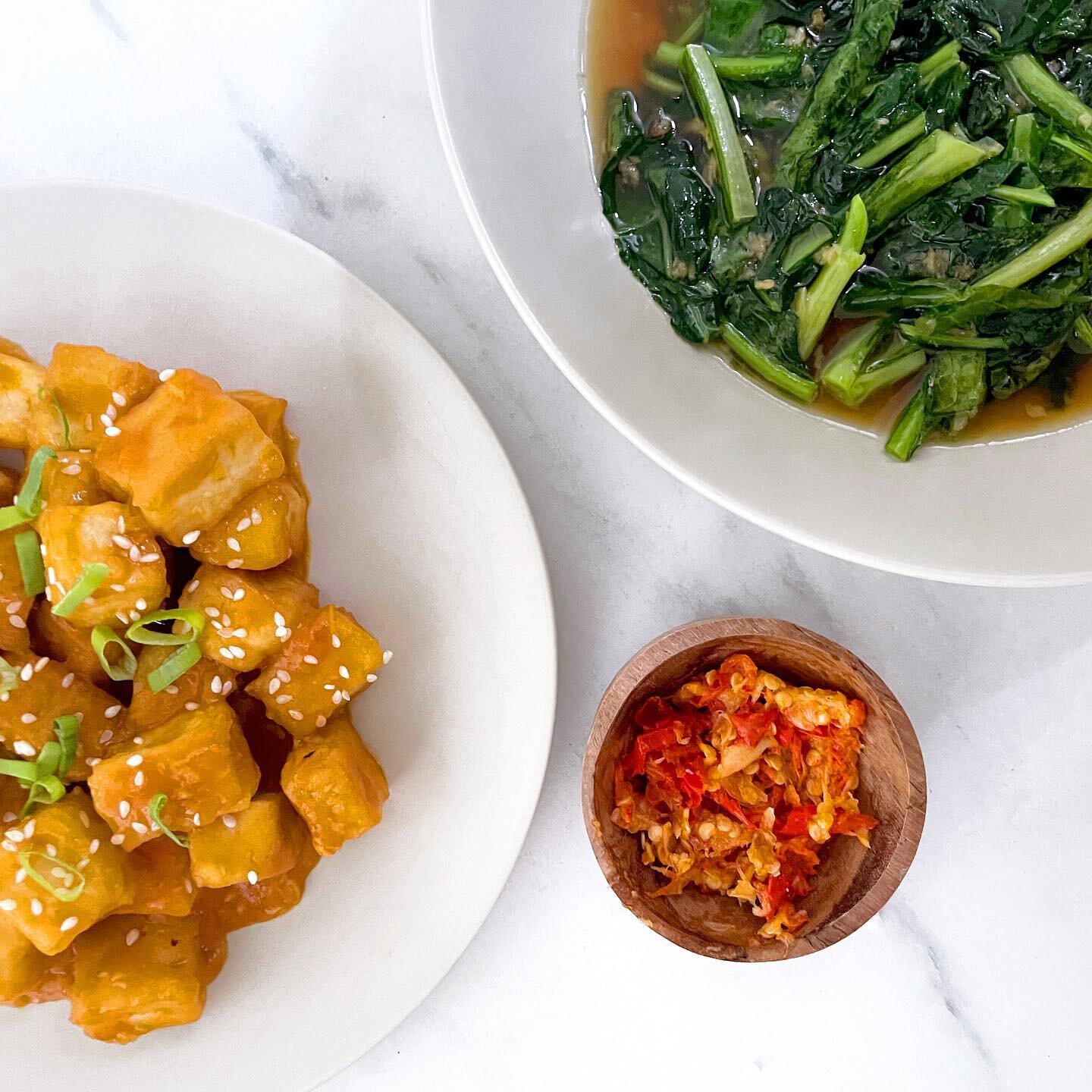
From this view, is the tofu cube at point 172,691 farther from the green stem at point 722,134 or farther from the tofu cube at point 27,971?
the green stem at point 722,134

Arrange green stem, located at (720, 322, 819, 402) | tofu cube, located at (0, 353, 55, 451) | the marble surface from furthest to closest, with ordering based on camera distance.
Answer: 1. the marble surface
2. green stem, located at (720, 322, 819, 402)
3. tofu cube, located at (0, 353, 55, 451)

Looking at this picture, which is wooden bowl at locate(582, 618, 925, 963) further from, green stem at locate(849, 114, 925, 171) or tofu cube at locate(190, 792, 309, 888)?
green stem at locate(849, 114, 925, 171)

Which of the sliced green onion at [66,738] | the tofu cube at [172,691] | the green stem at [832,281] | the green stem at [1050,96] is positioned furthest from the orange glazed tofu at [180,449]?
the green stem at [1050,96]

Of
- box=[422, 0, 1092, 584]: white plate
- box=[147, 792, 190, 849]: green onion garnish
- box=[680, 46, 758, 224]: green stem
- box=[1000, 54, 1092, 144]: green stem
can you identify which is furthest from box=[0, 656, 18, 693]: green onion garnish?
box=[1000, 54, 1092, 144]: green stem

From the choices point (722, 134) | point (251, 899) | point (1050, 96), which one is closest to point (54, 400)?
point (251, 899)

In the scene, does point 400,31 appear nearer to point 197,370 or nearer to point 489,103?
point 489,103

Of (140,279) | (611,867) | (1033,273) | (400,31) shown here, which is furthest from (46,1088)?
(1033,273)
